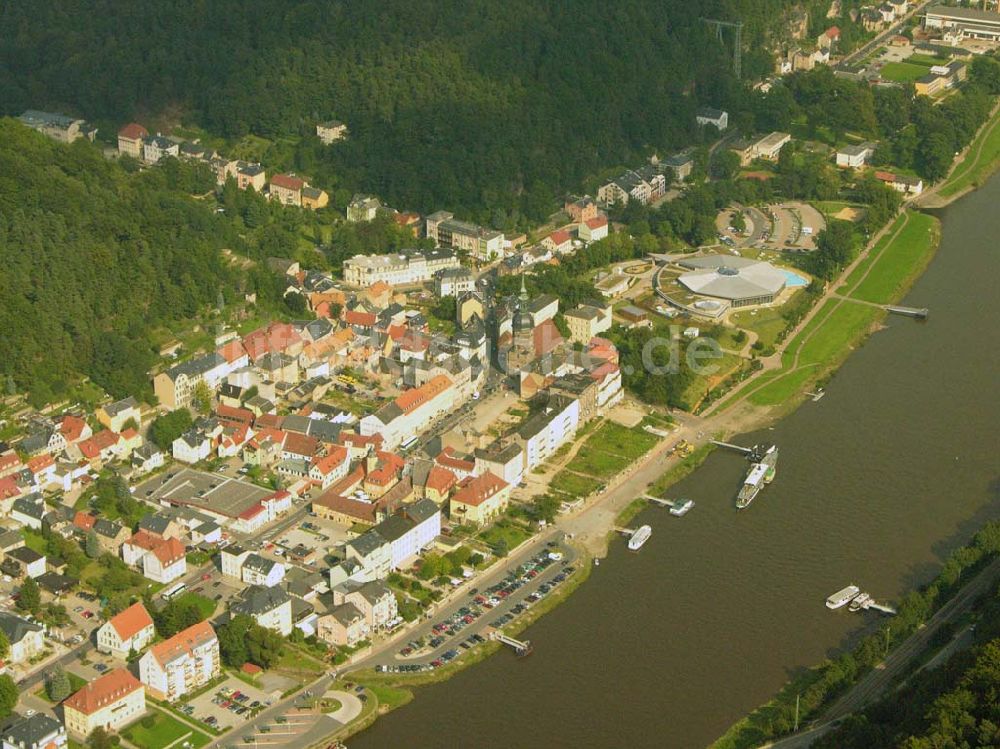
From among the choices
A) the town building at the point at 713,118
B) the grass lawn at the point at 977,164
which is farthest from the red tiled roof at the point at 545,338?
the town building at the point at 713,118

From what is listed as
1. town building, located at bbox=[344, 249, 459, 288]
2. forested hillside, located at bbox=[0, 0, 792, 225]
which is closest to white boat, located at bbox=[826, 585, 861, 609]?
town building, located at bbox=[344, 249, 459, 288]

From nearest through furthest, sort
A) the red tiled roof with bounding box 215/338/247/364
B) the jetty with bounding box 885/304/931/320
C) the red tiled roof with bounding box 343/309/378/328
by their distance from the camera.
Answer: the red tiled roof with bounding box 215/338/247/364, the red tiled roof with bounding box 343/309/378/328, the jetty with bounding box 885/304/931/320

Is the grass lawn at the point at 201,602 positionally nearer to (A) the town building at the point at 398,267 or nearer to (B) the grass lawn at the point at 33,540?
(B) the grass lawn at the point at 33,540

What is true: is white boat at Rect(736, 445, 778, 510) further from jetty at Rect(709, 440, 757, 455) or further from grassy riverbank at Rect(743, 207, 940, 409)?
grassy riverbank at Rect(743, 207, 940, 409)

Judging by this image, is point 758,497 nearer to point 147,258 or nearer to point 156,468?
point 156,468

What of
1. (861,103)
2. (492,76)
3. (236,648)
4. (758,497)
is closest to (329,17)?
(492,76)

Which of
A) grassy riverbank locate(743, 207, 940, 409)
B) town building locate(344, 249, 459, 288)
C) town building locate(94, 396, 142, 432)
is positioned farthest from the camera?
town building locate(344, 249, 459, 288)
